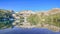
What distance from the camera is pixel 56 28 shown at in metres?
4.98

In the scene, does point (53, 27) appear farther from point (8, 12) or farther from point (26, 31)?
point (8, 12)

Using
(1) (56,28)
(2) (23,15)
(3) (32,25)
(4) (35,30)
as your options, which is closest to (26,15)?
(2) (23,15)

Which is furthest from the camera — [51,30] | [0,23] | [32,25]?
[0,23]

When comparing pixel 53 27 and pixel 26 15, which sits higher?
pixel 26 15

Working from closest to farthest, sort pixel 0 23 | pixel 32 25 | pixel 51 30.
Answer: pixel 51 30, pixel 32 25, pixel 0 23

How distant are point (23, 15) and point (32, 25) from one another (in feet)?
1.63

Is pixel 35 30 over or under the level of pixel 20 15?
under

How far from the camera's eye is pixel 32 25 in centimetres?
520

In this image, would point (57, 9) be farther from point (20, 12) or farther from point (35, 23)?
point (20, 12)

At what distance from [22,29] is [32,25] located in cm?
39

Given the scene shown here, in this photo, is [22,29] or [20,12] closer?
[22,29]

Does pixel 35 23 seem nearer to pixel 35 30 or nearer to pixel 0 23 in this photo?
pixel 35 30

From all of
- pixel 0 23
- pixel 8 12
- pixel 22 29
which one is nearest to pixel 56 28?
pixel 22 29

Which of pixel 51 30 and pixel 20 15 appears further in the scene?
pixel 20 15
